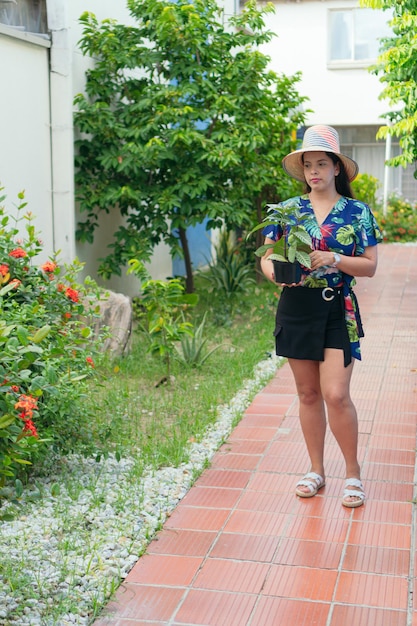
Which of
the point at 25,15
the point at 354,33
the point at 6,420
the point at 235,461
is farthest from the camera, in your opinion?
the point at 354,33

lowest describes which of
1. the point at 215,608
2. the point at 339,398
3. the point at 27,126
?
the point at 215,608

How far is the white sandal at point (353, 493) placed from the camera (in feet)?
15.6

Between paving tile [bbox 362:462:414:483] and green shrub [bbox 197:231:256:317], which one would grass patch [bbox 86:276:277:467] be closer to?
paving tile [bbox 362:462:414:483]

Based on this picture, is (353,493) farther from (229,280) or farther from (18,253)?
(229,280)

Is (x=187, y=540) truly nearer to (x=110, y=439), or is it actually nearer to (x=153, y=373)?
(x=110, y=439)

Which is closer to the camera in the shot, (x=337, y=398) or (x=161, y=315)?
(x=337, y=398)

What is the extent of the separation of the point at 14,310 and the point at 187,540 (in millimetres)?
1535

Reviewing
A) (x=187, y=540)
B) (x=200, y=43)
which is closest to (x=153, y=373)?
(x=187, y=540)

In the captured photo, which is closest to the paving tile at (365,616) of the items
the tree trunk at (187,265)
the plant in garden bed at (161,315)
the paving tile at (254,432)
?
the paving tile at (254,432)

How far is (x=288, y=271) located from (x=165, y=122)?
4946 millimetres

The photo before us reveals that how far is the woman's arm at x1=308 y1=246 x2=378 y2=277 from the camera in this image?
14.6 ft

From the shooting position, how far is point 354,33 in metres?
22.2

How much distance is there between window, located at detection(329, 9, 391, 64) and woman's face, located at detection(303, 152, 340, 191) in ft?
60.6

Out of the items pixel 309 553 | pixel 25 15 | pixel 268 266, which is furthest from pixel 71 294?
pixel 25 15
